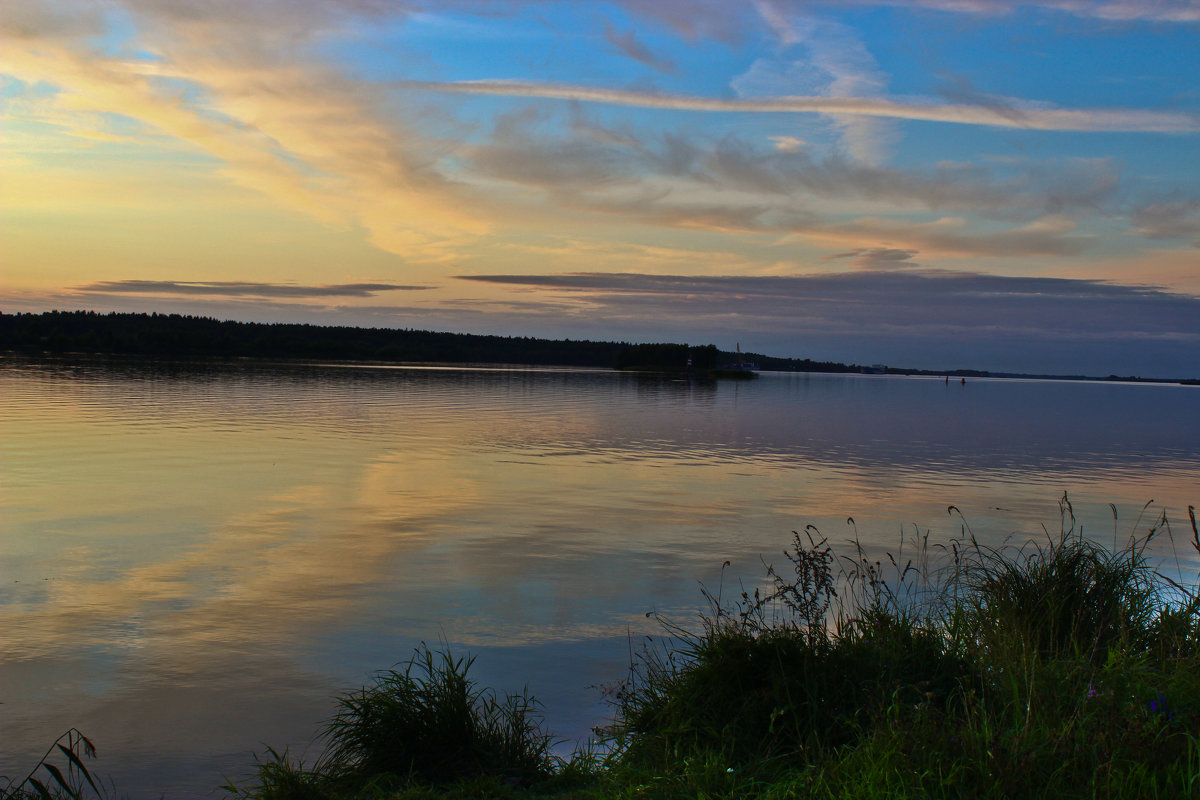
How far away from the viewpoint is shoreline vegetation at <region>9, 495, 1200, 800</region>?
4.24 meters

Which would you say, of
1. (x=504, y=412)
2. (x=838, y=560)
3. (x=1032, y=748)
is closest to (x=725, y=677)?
(x=1032, y=748)

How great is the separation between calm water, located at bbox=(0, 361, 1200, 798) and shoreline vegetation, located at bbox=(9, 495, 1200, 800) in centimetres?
68

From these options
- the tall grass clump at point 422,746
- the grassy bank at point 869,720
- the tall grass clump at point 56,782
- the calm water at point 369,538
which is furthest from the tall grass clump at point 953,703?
the tall grass clump at point 56,782

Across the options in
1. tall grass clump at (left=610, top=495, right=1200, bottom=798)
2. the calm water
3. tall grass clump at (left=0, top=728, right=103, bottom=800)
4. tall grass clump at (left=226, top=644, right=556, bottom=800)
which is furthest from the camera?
the calm water

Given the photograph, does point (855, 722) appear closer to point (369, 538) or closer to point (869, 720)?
point (869, 720)

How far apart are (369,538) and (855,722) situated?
9.45 m

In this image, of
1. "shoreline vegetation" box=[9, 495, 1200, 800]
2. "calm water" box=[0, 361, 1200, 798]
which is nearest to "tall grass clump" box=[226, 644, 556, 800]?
"shoreline vegetation" box=[9, 495, 1200, 800]

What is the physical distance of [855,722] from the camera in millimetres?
5152

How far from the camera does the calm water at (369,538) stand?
7074 millimetres

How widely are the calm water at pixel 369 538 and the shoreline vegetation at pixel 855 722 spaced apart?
682 mm

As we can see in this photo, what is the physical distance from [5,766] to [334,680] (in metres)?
2.38

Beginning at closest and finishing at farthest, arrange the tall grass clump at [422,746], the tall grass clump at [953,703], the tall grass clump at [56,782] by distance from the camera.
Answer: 1. the tall grass clump at [953,703]
2. the tall grass clump at [56,782]
3. the tall grass clump at [422,746]

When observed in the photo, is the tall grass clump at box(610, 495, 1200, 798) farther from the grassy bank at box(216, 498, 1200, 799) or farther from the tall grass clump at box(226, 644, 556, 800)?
the tall grass clump at box(226, 644, 556, 800)

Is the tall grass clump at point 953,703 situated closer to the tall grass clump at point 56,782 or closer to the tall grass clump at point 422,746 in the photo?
the tall grass clump at point 422,746
